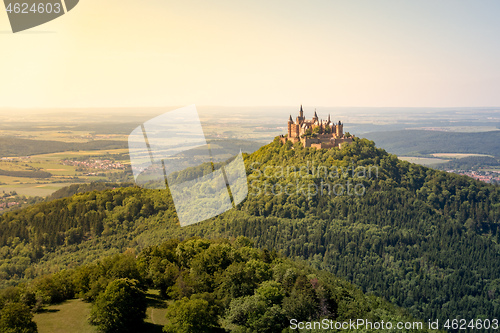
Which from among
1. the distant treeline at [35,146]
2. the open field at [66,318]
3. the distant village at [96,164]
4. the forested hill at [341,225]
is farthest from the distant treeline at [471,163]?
the open field at [66,318]

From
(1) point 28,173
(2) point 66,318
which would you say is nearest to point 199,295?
(2) point 66,318

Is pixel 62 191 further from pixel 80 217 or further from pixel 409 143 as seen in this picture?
pixel 409 143

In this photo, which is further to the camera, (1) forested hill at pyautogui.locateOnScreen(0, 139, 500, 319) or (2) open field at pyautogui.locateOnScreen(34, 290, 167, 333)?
(1) forested hill at pyautogui.locateOnScreen(0, 139, 500, 319)

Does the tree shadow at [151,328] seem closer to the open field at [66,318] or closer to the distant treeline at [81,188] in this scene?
the open field at [66,318]

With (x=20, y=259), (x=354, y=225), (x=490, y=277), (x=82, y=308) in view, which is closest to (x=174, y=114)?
(x=82, y=308)

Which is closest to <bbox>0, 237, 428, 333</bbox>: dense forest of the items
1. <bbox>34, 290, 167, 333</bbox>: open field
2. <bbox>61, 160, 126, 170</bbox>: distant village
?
<bbox>34, 290, 167, 333</bbox>: open field

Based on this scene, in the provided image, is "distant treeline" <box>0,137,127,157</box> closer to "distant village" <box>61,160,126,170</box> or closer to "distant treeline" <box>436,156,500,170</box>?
"distant village" <box>61,160,126,170</box>
